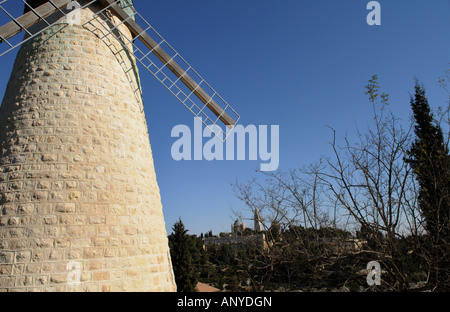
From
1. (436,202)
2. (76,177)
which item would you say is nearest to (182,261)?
(76,177)

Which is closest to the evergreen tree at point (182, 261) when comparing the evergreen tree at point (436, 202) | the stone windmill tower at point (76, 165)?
the stone windmill tower at point (76, 165)

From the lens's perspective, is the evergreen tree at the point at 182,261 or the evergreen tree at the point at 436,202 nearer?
the evergreen tree at the point at 436,202

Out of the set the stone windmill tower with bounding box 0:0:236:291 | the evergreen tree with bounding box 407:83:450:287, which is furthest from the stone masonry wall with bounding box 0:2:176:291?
the evergreen tree with bounding box 407:83:450:287

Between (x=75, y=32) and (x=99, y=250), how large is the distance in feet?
14.0

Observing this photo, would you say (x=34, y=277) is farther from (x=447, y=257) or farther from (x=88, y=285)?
(x=447, y=257)

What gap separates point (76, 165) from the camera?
14.9 feet

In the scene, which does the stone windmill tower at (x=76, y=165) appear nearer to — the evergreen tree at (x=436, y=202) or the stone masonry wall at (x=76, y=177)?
the stone masonry wall at (x=76, y=177)

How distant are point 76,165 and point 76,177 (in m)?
0.21

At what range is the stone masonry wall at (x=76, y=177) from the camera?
13.1ft

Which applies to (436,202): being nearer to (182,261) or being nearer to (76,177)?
(76,177)

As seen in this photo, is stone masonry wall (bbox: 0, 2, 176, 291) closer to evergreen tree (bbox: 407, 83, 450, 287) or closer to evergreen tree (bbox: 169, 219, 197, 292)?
evergreen tree (bbox: 407, 83, 450, 287)

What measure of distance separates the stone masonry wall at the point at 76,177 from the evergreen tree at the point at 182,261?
→ 1402cm

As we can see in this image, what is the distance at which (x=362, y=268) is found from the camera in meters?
4.47
